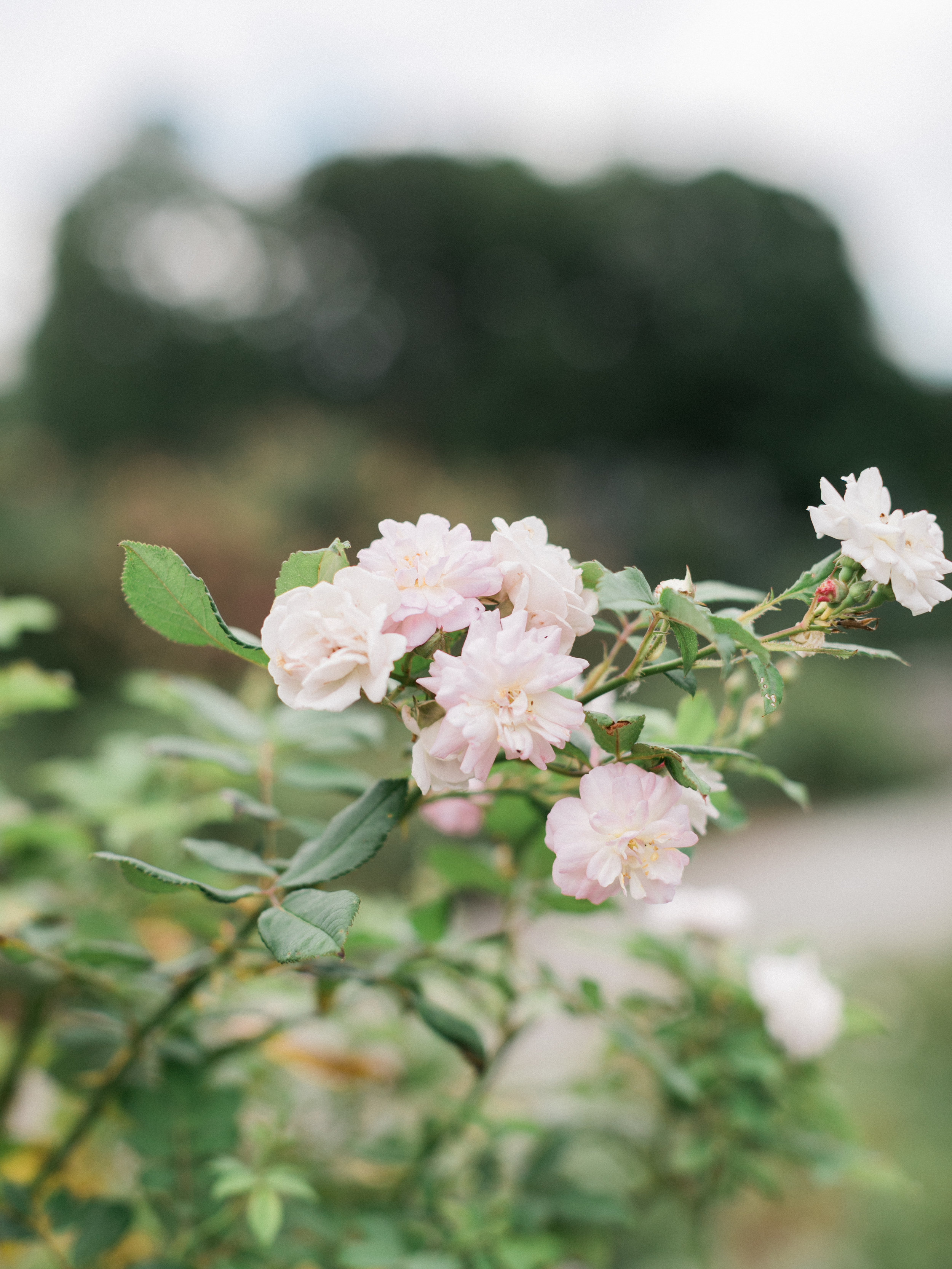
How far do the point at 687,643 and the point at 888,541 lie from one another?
10 cm

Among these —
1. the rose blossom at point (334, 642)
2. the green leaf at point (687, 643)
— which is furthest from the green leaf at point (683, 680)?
the rose blossom at point (334, 642)

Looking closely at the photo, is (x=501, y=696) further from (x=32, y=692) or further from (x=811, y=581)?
(x=32, y=692)

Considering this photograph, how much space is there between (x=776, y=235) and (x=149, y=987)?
428 inches

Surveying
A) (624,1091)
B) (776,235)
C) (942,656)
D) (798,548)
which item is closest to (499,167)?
(776,235)

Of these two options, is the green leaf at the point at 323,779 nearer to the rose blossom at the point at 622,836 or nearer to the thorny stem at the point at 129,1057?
the thorny stem at the point at 129,1057

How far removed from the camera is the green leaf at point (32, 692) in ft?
2.53

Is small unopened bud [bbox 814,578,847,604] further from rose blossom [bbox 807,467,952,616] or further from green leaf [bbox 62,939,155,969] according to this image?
green leaf [bbox 62,939,155,969]

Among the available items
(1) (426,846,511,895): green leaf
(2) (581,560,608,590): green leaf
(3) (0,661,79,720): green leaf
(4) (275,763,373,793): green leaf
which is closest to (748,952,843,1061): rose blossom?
(1) (426,846,511,895): green leaf

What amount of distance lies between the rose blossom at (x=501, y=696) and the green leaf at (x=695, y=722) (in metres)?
0.21

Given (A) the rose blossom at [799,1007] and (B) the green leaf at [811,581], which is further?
(A) the rose blossom at [799,1007]

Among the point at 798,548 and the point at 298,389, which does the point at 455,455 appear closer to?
the point at 298,389

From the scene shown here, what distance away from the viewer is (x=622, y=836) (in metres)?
0.38

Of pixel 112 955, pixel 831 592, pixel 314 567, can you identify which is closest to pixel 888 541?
pixel 831 592

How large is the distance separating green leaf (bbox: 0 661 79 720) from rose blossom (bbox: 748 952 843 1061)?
64 centimetres
